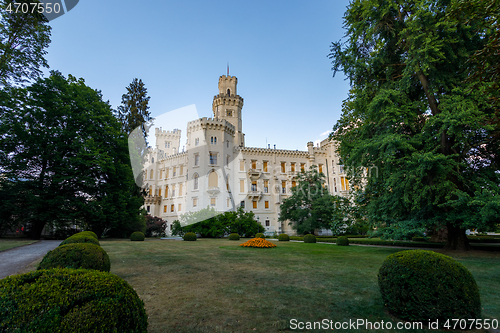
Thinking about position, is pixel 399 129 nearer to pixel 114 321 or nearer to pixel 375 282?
pixel 375 282

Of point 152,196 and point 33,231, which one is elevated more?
point 152,196

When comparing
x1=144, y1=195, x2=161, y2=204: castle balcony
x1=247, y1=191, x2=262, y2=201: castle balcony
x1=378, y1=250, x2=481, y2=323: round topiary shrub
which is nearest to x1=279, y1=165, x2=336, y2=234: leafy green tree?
x1=247, y1=191, x2=262, y2=201: castle balcony

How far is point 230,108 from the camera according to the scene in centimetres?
4797

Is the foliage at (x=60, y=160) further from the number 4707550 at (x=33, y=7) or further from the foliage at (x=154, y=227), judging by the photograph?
the foliage at (x=154, y=227)

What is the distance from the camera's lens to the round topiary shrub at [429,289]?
3.97 m

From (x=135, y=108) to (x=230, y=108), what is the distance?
20116mm

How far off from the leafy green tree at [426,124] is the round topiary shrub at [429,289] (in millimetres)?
8096

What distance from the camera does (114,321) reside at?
2.40m

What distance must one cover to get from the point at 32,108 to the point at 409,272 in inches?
1155

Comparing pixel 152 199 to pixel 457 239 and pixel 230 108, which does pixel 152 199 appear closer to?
pixel 230 108

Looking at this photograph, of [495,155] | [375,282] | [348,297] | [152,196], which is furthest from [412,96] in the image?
[152,196]

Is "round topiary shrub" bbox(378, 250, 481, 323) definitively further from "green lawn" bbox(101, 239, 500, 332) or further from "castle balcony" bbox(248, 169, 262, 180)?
"castle balcony" bbox(248, 169, 262, 180)

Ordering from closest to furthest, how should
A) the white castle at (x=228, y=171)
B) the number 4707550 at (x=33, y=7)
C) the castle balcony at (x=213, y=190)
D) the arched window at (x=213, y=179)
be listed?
the number 4707550 at (x=33, y=7), the castle balcony at (x=213, y=190), the arched window at (x=213, y=179), the white castle at (x=228, y=171)

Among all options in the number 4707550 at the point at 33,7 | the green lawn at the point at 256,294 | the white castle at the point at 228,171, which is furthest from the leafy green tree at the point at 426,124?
the white castle at the point at 228,171
